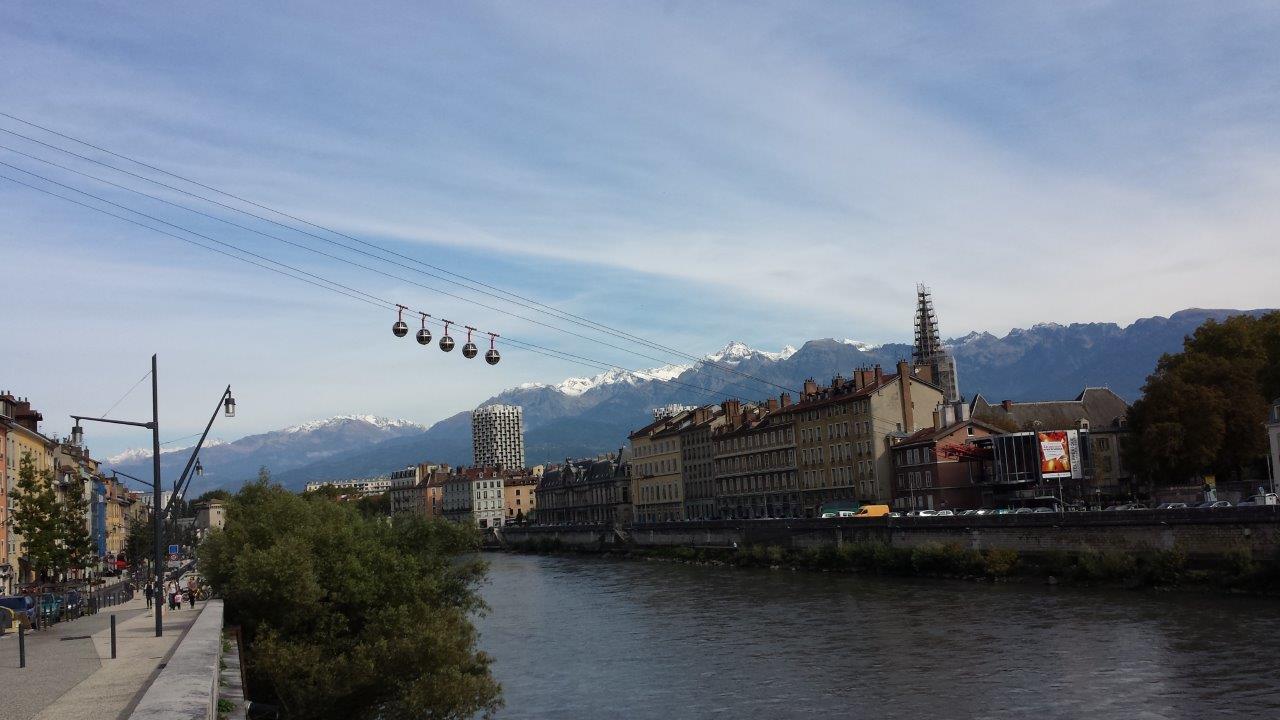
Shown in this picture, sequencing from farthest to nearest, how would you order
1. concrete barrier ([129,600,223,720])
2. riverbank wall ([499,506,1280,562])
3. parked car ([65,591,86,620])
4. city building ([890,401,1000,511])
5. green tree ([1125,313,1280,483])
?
1. city building ([890,401,1000,511])
2. green tree ([1125,313,1280,483])
3. riverbank wall ([499,506,1280,562])
4. parked car ([65,591,86,620])
5. concrete barrier ([129,600,223,720])

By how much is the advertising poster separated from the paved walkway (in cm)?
6207

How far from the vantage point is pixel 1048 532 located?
60594 mm

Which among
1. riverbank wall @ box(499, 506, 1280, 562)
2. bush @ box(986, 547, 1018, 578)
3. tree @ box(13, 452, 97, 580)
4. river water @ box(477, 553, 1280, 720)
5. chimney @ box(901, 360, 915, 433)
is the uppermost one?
chimney @ box(901, 360, 915, 433)

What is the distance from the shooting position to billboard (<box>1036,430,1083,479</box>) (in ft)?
264

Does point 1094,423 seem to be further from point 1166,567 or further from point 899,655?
point 899,655

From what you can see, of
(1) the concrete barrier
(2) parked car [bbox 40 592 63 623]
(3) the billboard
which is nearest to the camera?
(1) the concrete barrier

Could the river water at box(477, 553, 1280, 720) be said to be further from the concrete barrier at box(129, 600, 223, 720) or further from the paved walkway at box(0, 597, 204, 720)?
the concrete barrier at box(129, 600, 223, 720)

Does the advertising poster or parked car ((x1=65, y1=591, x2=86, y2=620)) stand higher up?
the advertising poster

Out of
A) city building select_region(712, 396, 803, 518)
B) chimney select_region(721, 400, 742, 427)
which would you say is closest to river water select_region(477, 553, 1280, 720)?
city building select_region(712, 396, 803, 518)

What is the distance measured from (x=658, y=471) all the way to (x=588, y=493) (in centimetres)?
2700

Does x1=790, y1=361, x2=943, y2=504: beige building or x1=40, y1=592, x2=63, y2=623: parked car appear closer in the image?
x1=40, y1=592, x2=63, y2=623: parked car

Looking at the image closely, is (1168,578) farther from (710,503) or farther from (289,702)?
(710,503)

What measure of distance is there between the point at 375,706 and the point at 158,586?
6.72 m

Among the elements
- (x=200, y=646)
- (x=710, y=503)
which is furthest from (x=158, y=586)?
(x=710, y=503)
